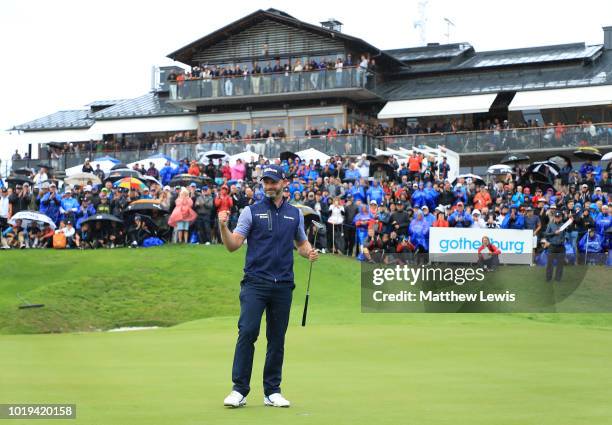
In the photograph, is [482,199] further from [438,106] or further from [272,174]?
[438,106]

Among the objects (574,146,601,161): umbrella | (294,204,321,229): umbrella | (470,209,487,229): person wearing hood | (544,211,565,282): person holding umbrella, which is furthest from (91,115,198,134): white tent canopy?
(544,211,565,282): person holding umbrella

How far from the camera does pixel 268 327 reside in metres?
9.62

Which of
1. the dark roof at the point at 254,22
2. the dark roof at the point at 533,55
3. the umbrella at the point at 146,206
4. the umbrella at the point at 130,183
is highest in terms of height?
the dark roof at the point at 254,22

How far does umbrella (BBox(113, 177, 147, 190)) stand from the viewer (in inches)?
1342

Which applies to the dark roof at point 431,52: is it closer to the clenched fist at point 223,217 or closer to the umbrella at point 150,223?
the umbrella at point 150,223

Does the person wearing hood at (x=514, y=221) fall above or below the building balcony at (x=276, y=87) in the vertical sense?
below

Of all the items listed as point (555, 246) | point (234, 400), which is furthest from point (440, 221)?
point (234, 400)

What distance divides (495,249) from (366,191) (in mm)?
8538

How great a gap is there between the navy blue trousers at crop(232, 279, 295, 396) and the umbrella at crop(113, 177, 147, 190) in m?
24.9

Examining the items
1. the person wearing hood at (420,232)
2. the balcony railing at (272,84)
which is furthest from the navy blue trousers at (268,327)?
the balcony railing at (272,84)

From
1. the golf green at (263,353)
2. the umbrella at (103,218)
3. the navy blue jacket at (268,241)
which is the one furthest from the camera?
the umbrella at (103,218)

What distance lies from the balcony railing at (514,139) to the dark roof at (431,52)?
9.47 m

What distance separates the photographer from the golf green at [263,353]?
28.5 feet

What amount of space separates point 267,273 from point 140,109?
56.0 metres
